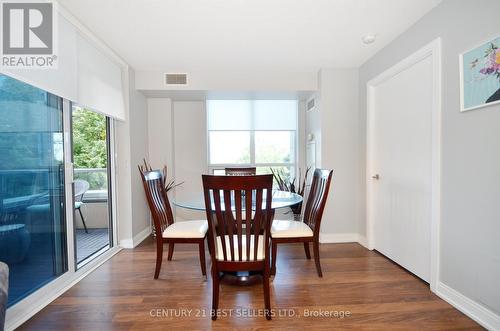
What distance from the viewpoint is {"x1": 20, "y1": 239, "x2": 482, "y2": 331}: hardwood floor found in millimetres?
1509

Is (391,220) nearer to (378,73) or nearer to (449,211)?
(449,211)

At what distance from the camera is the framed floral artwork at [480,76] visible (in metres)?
1.38

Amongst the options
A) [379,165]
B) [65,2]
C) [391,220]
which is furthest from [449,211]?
[65,2]

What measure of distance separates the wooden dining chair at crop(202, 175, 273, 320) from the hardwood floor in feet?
0.66

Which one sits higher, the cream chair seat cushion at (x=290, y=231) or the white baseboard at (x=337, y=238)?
the cream chair seat cushion at (x=290, y=231)

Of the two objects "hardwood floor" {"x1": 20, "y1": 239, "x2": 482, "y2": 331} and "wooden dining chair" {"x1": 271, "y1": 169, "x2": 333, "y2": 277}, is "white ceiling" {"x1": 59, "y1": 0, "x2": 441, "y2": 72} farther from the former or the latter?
"hardwood floor" {"x1": 20, "y1": 239, "x2": 482, "y2": 331}

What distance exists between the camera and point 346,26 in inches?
81.1

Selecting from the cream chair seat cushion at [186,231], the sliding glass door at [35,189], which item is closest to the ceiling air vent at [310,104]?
the cream chair seat cushion at [186,231]

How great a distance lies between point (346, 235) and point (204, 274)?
1938 millimetres

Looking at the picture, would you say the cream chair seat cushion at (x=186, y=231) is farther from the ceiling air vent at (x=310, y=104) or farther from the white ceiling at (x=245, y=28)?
the ceiling air vent at (x=310, y=104)

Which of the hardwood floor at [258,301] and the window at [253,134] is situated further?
the window at [253,134]

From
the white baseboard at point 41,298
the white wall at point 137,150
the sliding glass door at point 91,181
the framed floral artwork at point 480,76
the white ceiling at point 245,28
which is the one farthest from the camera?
the white wall at point 137,150

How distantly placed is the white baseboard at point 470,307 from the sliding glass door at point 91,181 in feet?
10.5

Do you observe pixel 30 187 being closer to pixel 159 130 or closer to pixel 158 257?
pixel 158 257
